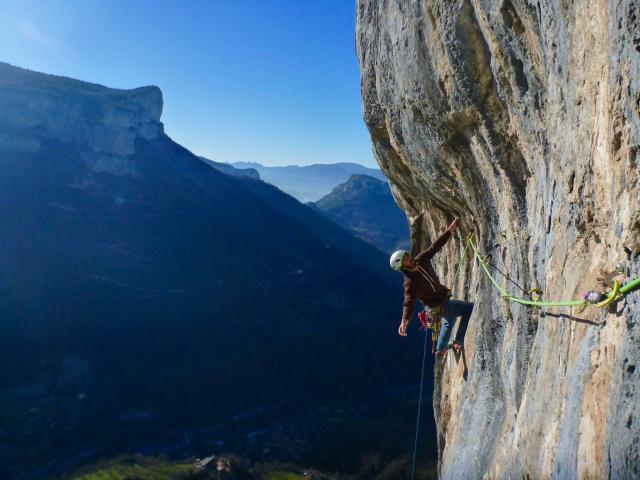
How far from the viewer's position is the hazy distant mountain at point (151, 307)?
160 feet

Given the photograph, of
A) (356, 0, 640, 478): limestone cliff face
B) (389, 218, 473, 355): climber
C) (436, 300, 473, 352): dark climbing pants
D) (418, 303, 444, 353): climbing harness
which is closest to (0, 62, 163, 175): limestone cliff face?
(356, 0, 640, 478): limestone cliff face

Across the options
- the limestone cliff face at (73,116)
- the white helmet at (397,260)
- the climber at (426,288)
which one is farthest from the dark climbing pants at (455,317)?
the limestone cliff face at (73,116)

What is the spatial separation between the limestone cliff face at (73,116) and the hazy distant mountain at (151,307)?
210 mm

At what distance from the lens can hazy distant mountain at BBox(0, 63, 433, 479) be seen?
4862 centimetres

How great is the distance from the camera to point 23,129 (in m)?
79.2

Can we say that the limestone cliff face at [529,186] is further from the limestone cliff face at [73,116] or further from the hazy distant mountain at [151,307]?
the limestone cliff face at [73,116]

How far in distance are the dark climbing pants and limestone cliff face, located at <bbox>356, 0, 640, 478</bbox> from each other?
312 mm

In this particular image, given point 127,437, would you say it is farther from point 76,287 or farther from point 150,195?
point 150,195

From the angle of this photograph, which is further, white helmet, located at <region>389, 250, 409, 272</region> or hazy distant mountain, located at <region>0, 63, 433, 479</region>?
hazy distant mountain, located at <region>0, 63, 433, 479</region>

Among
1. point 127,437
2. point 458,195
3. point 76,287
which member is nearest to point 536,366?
point 458,195

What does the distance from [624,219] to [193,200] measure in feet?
305

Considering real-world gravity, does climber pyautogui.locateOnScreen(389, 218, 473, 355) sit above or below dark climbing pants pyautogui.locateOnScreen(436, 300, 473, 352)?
above

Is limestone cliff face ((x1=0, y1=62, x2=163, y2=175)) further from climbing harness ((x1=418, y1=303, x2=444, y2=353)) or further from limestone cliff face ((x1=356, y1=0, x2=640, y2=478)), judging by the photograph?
climbing harness ((x1=418, y1=303, x2=444, y2=353))

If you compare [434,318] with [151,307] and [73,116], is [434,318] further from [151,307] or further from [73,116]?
[73,116]
